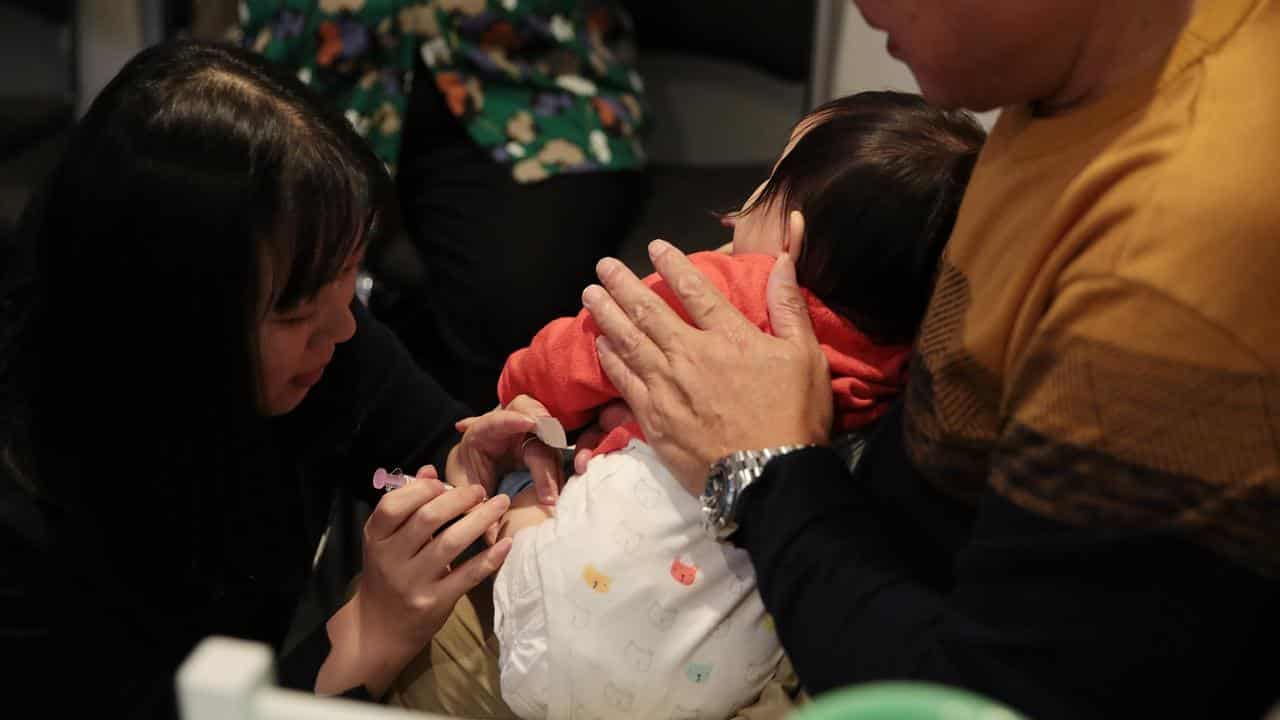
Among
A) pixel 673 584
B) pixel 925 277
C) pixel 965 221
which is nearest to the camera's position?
pixel 965 221

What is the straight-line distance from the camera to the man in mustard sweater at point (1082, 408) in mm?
715

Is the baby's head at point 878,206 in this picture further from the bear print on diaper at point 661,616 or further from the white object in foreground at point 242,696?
the white object in foreground at point 242,696

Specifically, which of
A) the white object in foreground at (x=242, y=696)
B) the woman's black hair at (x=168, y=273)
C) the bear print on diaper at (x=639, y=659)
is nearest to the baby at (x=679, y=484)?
the bear print on diaper at (x=639, y=659)

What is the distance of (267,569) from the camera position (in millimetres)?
1285

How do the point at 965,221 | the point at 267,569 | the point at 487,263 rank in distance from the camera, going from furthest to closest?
the point at 487,263 → the point at 267,569 → the point at 965,221

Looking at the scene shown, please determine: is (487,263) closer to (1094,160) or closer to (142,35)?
(142,35)

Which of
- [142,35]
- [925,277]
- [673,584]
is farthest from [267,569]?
[142,35]

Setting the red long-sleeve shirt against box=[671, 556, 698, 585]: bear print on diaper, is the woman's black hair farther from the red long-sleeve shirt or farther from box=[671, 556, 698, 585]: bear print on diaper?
box=[671, 556, 698, 585]: bear print on diaper

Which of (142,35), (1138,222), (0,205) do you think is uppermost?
(1138,222)

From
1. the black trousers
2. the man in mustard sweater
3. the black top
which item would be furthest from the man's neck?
the black trousers

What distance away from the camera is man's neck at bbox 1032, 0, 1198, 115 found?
0.79m

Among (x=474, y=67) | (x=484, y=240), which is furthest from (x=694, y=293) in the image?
(x=474, y=67)

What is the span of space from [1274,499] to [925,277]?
481 mm

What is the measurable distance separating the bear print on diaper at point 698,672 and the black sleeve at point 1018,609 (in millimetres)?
173
